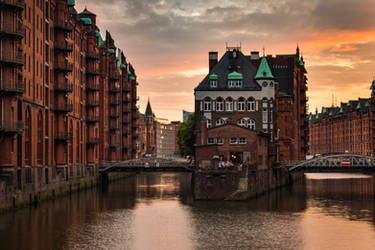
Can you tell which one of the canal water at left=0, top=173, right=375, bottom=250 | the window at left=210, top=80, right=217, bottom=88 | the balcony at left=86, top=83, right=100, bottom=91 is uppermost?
the window at left=210, top=80, right=217, bottom=88

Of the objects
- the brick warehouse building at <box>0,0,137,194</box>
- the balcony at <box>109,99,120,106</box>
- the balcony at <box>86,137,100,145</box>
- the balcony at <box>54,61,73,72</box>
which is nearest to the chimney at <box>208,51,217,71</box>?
the brick warehouse building at <box>0,0,137,194</box>

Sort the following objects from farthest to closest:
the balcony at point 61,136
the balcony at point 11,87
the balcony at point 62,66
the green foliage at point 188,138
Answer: the green foliage at point 188,138, the balcony at point 61,136, the balcony at point 62,66, the balcony at point 11,87

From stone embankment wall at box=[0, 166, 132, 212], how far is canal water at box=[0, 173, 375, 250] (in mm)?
1350

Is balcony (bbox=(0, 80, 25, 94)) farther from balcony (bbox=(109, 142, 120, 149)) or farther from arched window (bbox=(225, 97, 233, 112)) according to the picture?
balcony (bbox=(109, 142, 120, 149))

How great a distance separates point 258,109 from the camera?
4154 inches

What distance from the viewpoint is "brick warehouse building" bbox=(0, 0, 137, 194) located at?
201 ft

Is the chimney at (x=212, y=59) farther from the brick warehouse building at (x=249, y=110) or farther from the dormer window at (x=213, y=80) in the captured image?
the dormer window at (x=213, y=80)

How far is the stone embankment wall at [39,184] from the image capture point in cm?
6081

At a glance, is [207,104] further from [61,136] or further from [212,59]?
[61,136]

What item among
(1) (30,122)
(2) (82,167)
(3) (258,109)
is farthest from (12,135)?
(3) (258,109)

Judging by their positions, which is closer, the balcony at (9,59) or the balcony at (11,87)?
the balcony at (11,87)

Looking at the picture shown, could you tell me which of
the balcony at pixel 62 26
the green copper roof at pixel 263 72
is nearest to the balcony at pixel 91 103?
the balcony at pixel 62 26

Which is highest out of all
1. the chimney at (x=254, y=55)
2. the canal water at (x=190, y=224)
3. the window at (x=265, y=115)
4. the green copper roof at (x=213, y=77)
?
the chimney at (x=254, y=55)

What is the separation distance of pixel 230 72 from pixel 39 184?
4474cm
